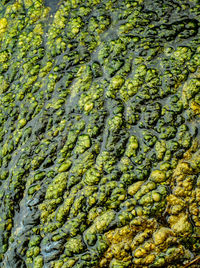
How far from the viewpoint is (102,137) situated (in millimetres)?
874

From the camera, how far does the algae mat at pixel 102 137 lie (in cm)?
77

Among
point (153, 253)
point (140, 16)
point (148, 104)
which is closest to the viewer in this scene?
point (153, 253)

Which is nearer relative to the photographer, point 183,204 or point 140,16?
point 183,204

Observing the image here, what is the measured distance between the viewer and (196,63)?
88 cm

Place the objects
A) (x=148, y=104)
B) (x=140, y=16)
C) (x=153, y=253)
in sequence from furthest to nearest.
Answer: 1. (x=140, y=16)
2. (x=148, y=104)
3. (x=153, y=253)

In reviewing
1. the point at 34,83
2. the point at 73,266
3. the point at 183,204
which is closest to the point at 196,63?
the point at 183,204

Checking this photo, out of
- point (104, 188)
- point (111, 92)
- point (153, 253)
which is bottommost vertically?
point (153, 253)

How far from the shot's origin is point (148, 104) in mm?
871

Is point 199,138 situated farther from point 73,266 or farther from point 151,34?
point 73,266

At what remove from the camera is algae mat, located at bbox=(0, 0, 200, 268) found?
77cm

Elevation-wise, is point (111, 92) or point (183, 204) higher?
point (111, 92)

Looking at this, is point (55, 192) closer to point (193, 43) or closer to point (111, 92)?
point (111, 92)

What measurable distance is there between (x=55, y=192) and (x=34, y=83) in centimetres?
37

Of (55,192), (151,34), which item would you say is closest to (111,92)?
(151,34)
